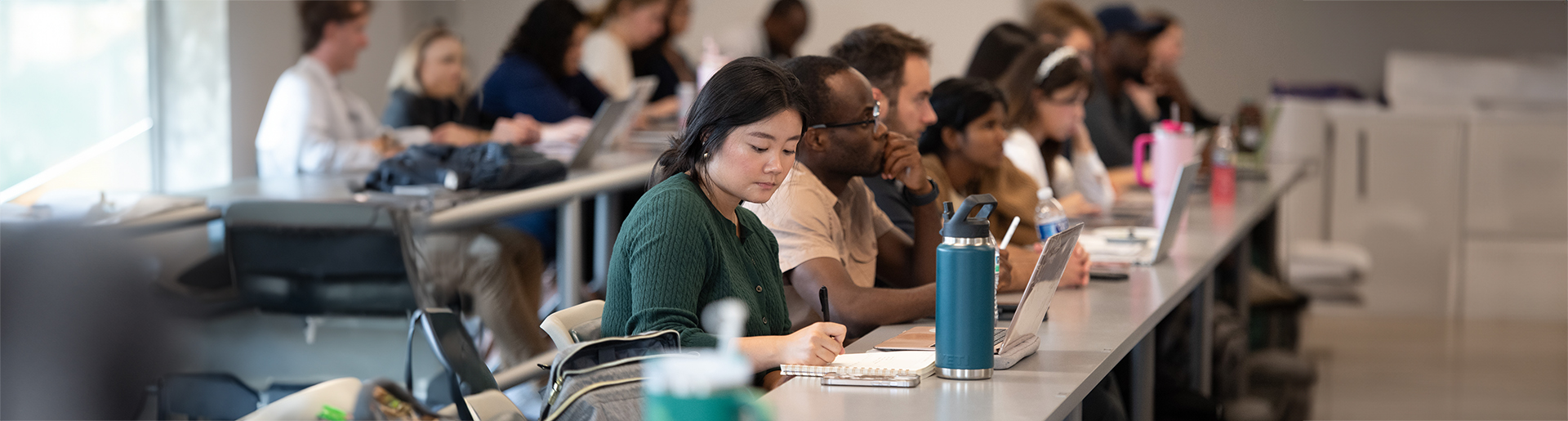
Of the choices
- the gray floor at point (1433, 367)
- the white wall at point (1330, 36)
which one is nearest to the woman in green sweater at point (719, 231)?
the gray floor at point (1433, 367)

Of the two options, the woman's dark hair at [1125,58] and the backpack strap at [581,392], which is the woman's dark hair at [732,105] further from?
the woman's dark hair at [1125,58]

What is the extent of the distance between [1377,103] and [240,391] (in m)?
4.94

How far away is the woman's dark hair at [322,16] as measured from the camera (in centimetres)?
359

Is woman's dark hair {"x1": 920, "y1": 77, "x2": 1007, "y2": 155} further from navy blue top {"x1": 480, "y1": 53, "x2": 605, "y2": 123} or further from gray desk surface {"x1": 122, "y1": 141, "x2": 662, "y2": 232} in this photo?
navy blue top {"x1": 480, "y1": 53, "x2": 605, "y2": 123}

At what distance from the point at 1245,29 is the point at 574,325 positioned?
5037 mm

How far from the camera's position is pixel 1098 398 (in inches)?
83.6

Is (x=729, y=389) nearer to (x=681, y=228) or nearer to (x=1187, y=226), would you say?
(x=681, y=228)

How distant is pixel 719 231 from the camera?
1.54 m

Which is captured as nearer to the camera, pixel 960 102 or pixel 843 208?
pixel 843 208

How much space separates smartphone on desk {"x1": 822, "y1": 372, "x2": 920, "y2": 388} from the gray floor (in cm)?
258

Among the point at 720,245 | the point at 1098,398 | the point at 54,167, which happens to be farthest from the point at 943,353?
the point at 54,167

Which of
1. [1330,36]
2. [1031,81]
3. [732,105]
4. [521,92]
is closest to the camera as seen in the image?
[732,105]

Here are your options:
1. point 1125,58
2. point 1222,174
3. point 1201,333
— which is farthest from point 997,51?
point 1125,58

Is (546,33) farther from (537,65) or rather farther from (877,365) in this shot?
(877,365)
